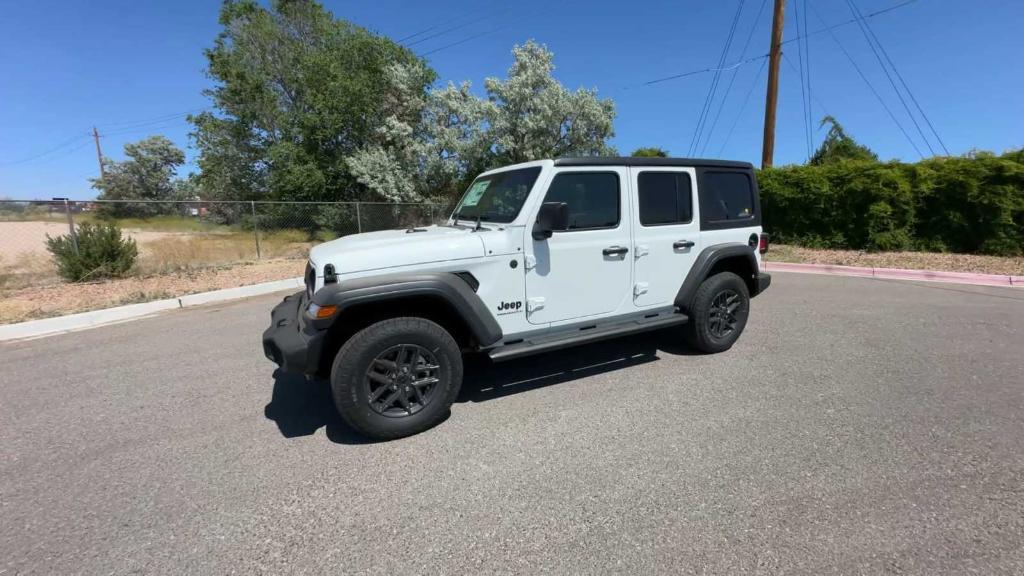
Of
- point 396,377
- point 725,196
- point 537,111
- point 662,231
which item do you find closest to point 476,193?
point 662,231

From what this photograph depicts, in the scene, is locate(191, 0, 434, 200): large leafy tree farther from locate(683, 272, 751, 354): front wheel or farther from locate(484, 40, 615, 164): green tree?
locate(683, 272, 751, 354): front wheel

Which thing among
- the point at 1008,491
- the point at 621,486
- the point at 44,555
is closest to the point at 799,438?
the point at 1008,491

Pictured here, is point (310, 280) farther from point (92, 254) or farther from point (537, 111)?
point (537, 111)

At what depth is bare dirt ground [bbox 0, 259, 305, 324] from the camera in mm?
7062

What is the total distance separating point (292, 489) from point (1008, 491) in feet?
13.0

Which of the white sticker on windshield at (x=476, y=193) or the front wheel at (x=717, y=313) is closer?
the white sticker on windshield at (x=476, y=193)

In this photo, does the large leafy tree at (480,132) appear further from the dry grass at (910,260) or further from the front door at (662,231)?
the front door at (662,231)

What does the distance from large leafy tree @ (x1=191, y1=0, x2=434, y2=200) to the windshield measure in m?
16.0

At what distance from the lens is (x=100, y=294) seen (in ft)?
26.4

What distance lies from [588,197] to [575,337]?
119cm

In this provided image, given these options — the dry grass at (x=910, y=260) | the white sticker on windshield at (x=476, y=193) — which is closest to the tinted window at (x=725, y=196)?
the white sticker on windshield at (x=476, y=193)

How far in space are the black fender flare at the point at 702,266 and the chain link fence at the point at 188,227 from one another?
10497 mm

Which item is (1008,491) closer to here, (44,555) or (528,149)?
(44,555)

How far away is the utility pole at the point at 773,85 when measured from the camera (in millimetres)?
12969
